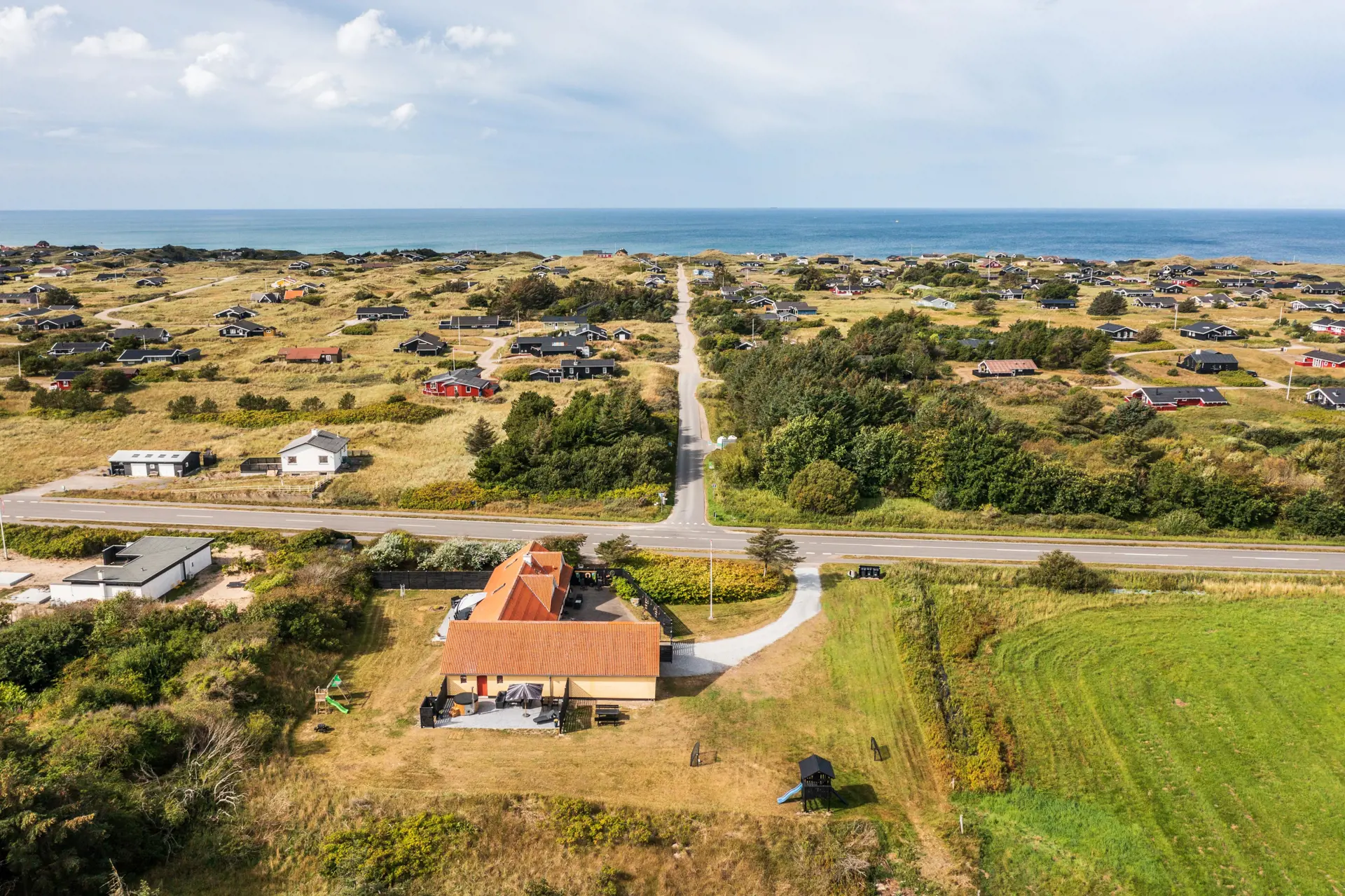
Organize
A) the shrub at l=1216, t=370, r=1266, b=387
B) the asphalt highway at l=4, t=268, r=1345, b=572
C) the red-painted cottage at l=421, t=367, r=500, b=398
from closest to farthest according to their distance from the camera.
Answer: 1. the asphalt highway at l=4, t=268, r=1345, b=572
2. the red-painted cottage at l=421, t=367, r=500, b=398
3. the shrub at l=1216, t=370, r=1266, b=387

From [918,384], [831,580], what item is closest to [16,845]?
[831,580]

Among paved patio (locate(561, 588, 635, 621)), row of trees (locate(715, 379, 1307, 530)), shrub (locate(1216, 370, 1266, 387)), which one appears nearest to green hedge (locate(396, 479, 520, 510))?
paved patio (locate(561, 588, 635, 621))

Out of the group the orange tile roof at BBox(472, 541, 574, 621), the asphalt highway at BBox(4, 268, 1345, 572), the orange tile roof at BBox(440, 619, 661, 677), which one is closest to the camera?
the orange tile roof at BBox(440, 619, 661, 677)

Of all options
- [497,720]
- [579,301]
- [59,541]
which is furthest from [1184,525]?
[579,301]

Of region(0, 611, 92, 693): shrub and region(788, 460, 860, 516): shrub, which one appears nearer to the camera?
region(0, 611, 92, 693): shrub

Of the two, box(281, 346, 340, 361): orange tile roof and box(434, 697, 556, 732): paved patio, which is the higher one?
box(281, 346, 340, 361): orange tile roof

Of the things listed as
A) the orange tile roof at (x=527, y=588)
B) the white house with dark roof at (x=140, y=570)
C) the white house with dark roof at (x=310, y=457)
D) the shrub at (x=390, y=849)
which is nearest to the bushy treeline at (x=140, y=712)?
the white house with dark roof at (x=140, y=570)

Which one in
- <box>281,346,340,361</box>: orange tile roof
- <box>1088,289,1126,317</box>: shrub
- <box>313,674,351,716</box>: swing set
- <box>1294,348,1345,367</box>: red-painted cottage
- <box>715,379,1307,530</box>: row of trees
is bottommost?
<box>313,674,351,716</box>: swing set

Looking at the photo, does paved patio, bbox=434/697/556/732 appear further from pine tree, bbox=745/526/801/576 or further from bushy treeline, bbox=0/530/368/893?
pine tree, bbox=745/526/801/576
